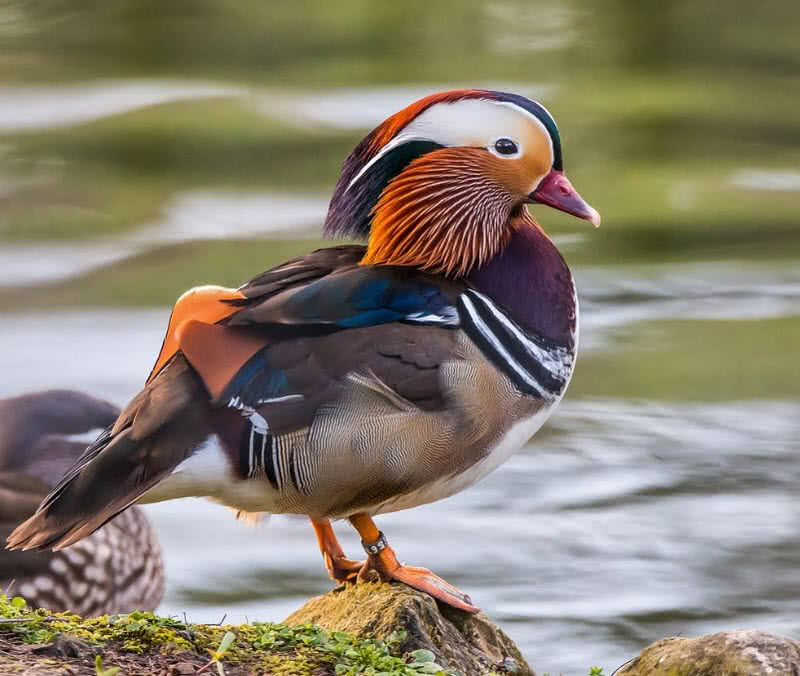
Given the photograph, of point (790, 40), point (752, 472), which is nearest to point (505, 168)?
point (752, 472)

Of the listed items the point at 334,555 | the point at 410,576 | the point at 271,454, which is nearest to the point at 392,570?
the point at 410,576

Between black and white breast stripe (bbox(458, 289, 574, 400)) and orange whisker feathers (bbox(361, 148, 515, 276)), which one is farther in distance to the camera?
orange whisker feathers (bbox(361, 148, 515, 276))

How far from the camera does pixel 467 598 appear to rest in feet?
9.25

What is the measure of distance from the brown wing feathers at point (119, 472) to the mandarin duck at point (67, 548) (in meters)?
1.32

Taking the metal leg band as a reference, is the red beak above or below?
above

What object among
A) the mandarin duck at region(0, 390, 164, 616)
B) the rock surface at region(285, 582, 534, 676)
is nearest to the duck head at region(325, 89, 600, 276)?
the rock surface at region(285, 582, 534, 676)

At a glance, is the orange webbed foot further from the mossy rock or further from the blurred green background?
the blurred green background

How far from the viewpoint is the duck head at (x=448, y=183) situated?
2857 mm

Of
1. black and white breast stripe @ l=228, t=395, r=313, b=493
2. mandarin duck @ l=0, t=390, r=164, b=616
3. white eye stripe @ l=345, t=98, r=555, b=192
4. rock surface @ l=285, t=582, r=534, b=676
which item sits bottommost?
mandarin duck @ l=0, t=390, r=164, b=616

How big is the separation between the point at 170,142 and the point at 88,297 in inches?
97.4

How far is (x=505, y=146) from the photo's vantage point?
2873 mm

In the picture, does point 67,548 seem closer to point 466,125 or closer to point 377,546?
point 377,546

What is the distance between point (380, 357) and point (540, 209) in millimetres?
4995

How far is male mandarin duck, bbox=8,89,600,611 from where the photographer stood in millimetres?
2611
